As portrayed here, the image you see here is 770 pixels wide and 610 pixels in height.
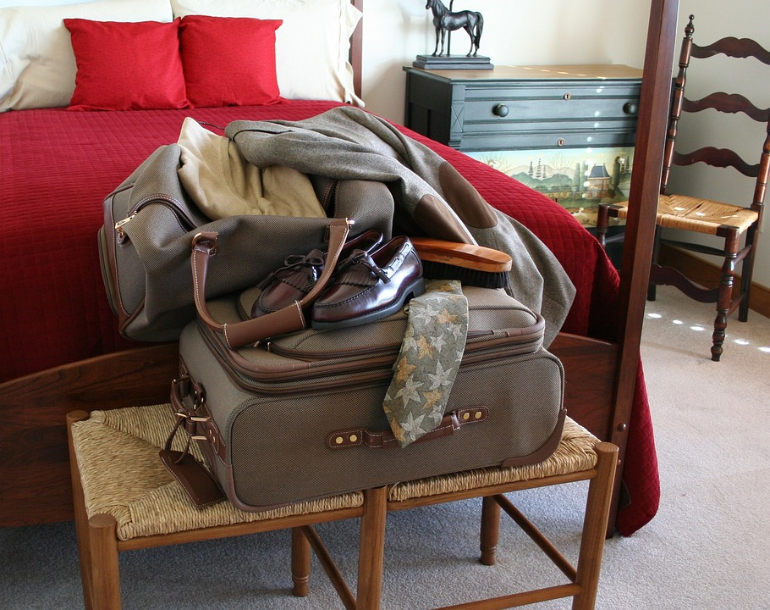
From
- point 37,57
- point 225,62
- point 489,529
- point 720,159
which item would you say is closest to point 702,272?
point 720,159

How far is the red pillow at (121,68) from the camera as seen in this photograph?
8.12 feet

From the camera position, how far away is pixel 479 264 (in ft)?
3.99

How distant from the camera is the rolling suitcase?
1005 mm

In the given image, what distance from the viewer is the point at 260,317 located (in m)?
1.04

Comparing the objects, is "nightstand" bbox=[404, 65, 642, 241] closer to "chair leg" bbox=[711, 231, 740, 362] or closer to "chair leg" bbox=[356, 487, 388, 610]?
"chair leg" bbox=[711, 231, 740, 362]

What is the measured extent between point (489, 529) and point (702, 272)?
6.89ft

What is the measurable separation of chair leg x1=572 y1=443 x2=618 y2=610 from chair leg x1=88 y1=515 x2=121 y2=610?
0.64 metres

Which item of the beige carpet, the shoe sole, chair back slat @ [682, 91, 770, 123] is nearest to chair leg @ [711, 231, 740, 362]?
chair back slat @ [682, 91, 770, 123]

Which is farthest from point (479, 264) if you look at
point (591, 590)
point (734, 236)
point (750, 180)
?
point (750, 180)

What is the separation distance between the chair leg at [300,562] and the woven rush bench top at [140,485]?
0.36 meters

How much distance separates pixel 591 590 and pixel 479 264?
1.67 feet

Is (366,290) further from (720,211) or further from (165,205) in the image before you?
(720,211)

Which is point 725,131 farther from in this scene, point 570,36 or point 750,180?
point 570,36

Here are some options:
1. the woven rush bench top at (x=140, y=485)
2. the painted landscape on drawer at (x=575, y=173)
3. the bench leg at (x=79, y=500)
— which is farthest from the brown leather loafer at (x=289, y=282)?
the painted landscape on drawer at (x=575, y=173)
